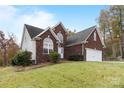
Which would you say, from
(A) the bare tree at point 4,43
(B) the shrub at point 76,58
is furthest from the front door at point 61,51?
(A) the bare tree at point 4,43

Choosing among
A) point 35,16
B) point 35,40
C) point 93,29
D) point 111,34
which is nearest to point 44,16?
point 35,16

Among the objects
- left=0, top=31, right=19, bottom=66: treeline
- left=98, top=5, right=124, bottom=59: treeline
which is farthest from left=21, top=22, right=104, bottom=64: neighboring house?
left=98, top=5, right=124, bottom=59: treeline

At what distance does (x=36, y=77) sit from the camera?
7773 millimetres

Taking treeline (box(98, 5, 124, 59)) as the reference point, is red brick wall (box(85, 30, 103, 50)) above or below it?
below

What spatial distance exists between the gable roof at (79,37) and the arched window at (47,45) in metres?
2.54

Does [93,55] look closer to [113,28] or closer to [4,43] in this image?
[113,28]

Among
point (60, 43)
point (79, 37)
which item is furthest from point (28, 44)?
point (79, 37)

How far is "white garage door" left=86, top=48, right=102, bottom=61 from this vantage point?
15238 millimetres

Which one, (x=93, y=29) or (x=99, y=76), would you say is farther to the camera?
(x=93, y=29)

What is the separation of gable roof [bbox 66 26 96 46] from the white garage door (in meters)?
0.88

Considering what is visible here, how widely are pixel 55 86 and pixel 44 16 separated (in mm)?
4050

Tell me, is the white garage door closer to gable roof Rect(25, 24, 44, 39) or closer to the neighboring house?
the neighboring house

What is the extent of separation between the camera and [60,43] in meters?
15.2

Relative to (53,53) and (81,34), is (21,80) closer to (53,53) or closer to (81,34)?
(53,53)
